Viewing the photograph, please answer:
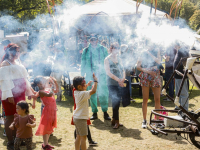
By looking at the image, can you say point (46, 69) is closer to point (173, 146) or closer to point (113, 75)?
point (113, 75)

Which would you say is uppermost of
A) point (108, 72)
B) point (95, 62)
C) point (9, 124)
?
point (95, 62)

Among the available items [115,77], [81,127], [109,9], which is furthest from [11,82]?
[109,9]

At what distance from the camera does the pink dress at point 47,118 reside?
456cm

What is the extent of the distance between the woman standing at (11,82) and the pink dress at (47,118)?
42 centimetres

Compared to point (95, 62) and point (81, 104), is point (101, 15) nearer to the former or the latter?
point (95, 62)

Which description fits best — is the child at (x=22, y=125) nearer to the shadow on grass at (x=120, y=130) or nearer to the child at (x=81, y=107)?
the child at (x=81, y=107)

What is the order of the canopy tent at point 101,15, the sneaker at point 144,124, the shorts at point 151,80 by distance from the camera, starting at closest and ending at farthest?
the shorts at point 151,80, the sneaker at point 144,124, the canopy tent at point 101,15

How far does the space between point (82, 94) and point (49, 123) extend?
1074 mm

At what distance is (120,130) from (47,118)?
71.7 inches

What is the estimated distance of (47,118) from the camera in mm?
4625

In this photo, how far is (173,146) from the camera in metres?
4.66

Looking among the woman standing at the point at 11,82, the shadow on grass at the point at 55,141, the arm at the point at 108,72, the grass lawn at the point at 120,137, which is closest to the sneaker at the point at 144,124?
the grass lawn at the point at 120,137

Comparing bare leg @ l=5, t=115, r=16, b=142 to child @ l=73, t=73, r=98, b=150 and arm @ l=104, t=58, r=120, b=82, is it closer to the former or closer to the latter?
child @ l=73, t=73, r=98, b=150

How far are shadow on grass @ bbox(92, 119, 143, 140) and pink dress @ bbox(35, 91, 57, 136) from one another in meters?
1.53
